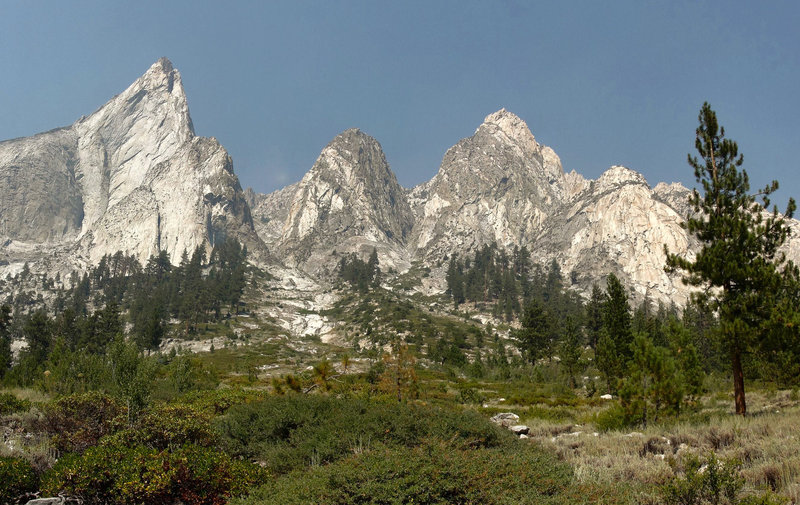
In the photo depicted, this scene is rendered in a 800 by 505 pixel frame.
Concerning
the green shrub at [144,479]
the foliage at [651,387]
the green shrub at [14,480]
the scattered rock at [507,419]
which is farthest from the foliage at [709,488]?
the scattered rock at [507,419]

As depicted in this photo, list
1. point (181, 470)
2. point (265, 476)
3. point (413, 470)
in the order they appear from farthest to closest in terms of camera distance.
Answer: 1. point (265, 476)
2. point (181, 470)
3. point (413, 470)

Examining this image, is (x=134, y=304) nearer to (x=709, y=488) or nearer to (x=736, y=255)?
(x=736, y=255)

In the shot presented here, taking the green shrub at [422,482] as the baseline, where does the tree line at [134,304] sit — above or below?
above

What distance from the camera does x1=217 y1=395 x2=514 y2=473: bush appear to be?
45.9ft

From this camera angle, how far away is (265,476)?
12.1 metres

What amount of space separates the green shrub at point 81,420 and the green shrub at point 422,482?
8.16m

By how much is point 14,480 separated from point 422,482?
966 centimetres

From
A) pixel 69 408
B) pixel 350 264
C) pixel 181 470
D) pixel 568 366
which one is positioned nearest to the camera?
pixel 181 470

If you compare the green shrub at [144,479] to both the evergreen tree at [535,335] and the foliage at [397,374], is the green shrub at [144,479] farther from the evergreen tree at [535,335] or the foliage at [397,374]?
the evergreen tree at [535,335]

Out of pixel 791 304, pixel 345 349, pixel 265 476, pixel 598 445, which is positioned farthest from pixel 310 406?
pixel 345 349

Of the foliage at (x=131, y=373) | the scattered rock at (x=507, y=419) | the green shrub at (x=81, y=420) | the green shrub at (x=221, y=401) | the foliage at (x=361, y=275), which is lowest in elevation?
the scattered rock at (x=507, y=419)

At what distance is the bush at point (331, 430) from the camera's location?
550 inches

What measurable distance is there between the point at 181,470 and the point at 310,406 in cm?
727

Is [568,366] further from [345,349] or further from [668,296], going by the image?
[668,296]
